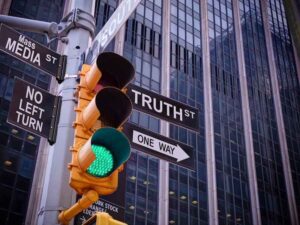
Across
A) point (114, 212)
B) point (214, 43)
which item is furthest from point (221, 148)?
point (114, 212)

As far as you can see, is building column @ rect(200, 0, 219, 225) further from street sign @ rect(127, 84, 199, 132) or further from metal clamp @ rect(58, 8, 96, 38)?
metal clamp @ rect(58, 8, 96, 38)

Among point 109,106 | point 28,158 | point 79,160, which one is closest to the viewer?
point 79,160

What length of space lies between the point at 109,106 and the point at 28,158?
3330 cm

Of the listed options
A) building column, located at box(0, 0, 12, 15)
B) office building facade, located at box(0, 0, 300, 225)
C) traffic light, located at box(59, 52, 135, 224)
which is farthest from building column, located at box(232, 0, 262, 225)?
traffic light, located at box(59, 52, 135, 224)

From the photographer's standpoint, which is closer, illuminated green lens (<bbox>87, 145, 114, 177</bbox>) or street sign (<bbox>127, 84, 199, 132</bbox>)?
illuminated green lens (<bbox>87, 145, 114, 177</bbox>)

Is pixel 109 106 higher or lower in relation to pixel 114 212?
higher

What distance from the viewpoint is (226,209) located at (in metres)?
47.5

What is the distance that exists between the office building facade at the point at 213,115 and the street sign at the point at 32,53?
30.0 m

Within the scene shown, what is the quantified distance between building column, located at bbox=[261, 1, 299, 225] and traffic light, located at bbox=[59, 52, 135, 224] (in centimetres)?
5352

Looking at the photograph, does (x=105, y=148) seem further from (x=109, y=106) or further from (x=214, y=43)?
(x=214, y=43)

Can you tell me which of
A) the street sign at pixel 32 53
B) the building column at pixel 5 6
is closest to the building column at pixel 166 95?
the building column at pixel 5 6

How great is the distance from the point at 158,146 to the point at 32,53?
178cm

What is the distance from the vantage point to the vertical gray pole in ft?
13.1

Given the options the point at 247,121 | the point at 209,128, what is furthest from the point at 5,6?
the point at 247,121
